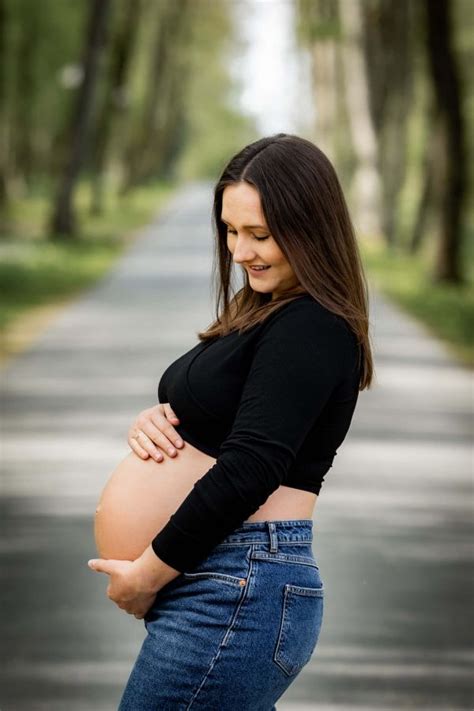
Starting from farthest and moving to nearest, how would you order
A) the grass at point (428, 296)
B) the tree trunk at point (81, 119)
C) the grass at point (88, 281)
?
the tree trunk at point (81, 119) < the grass at point (88, 281) < the grass at point (428, 296)

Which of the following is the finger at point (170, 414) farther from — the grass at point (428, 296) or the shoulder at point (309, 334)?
the grass at point (428, 296)

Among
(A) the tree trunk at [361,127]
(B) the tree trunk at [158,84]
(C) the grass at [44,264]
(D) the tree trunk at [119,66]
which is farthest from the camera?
(B) the tree trunk at [158,84]

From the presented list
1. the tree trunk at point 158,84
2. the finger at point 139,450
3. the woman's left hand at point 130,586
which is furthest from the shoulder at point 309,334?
the tree trunk at point 158,84

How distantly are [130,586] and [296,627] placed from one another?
12.5 inches

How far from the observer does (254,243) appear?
279 centimetres

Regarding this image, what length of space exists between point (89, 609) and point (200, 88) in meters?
98.5

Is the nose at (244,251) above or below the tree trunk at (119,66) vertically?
above

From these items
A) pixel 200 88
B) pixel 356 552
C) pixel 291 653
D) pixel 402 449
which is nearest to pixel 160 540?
pixel 291 653

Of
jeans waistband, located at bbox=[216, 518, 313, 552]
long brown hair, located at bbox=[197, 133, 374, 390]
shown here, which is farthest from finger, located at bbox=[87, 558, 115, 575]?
long brown hair, located at bbox=[197, 133, 374, 390]

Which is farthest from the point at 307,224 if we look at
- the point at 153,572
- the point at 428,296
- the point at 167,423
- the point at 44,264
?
the point at 44,264

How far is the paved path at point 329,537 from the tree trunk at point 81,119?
54.6ft

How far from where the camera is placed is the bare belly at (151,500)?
2820 millimetres

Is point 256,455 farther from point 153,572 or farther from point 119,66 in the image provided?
point 119,66

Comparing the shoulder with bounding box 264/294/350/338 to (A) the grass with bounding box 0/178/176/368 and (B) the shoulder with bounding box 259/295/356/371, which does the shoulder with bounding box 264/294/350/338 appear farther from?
(A) the grass with bounding box 0/178/176/368
